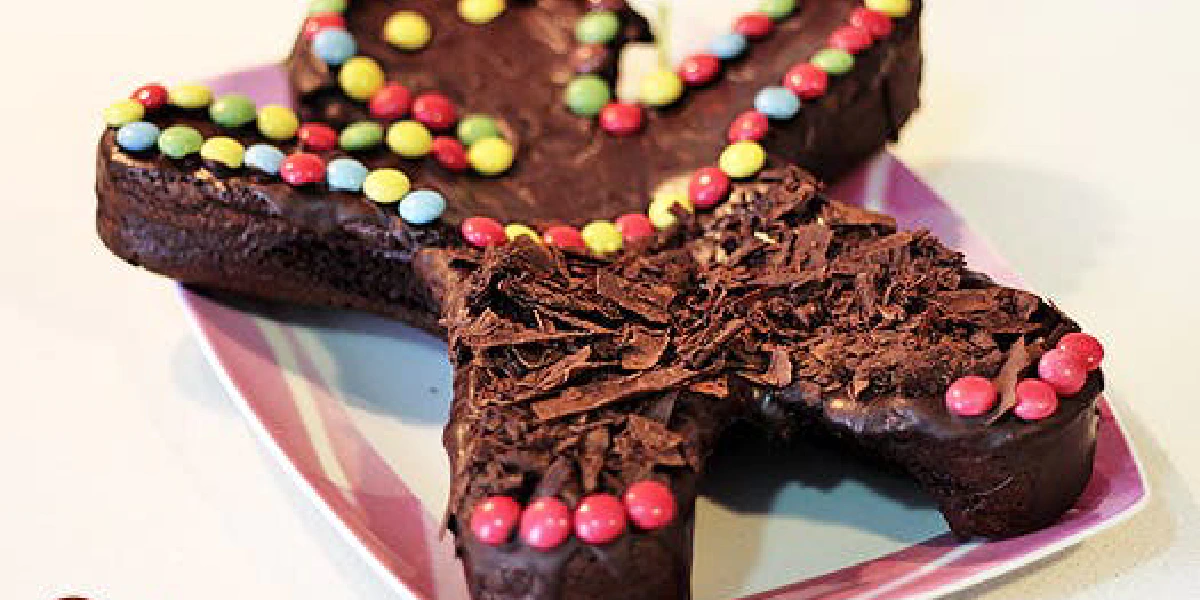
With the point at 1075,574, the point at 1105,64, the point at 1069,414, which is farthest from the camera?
the point at 1105,64

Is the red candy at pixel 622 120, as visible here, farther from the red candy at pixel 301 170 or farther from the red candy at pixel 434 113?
the red candy at pixel 301 170

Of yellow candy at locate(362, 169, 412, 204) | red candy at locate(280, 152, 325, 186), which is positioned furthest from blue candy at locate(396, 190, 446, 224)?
red candy at locate(280, 152, 325, 186)

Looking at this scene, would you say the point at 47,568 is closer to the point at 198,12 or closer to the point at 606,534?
the point at 606,534

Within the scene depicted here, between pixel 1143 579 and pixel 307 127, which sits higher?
pixel 307 127

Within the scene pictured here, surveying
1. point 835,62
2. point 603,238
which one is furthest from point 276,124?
point 835,62

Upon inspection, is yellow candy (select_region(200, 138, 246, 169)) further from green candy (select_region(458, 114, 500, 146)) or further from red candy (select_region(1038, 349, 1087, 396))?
red candy (select_region(1038, 349, 1087, 396))

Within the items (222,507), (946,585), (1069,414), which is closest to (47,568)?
(222,507)
